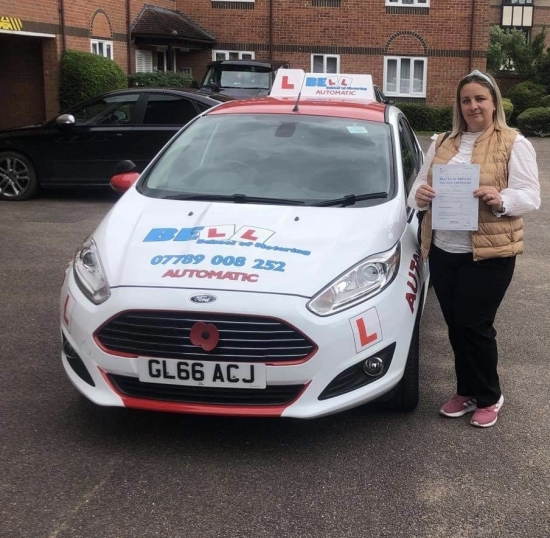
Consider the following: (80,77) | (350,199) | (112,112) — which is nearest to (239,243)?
(350,199)

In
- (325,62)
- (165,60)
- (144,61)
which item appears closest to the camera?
(144,61)

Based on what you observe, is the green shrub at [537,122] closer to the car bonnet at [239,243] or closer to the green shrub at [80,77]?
the green shrub at [80,77]

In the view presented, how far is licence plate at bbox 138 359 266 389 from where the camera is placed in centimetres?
333

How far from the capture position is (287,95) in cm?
588

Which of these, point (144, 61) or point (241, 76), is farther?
point (144, 61)

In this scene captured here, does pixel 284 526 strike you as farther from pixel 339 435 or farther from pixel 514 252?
pixel 514 252

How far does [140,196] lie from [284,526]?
2.27 meters

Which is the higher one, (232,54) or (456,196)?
(232,54)

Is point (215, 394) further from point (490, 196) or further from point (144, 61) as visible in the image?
point (144, 61)

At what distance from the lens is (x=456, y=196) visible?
11.9ft

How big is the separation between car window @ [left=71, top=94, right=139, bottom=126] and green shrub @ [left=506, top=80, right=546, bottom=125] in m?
20.9

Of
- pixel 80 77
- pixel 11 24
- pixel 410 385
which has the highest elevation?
pixel 11 24

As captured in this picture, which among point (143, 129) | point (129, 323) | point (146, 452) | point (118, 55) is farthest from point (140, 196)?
point (118, 55)

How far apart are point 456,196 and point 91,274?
1859 mm
